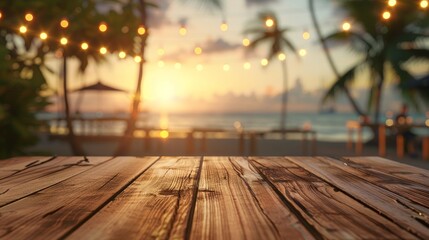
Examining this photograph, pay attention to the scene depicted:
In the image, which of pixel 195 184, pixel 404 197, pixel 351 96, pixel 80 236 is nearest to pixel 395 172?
pixel 404 197

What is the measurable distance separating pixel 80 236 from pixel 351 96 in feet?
60.8

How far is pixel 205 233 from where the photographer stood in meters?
1.19

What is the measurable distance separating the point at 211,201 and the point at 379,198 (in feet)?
1.97

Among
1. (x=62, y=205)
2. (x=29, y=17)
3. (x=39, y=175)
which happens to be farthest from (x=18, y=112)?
(x=62, y=205)

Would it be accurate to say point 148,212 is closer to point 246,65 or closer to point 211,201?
point 211,201

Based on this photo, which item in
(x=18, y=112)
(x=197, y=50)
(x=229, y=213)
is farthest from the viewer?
(x=197, y=50)

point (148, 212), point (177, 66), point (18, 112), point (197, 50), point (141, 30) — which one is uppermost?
point (197, 50)

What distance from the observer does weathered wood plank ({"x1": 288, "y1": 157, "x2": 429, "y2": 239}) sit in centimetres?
129

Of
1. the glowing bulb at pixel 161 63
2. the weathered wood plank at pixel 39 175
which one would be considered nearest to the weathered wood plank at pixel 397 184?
the weathered wood plank at pixel 39 175

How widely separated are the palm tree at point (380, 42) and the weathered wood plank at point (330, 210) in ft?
51.1

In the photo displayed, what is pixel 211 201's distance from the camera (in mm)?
1554

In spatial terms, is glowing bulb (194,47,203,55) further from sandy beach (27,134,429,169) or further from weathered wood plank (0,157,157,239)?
weathered wood plank (0,157,157,239)

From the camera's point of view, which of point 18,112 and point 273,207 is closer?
point 273,207

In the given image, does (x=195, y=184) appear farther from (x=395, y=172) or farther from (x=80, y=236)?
(x=395, y=172)
